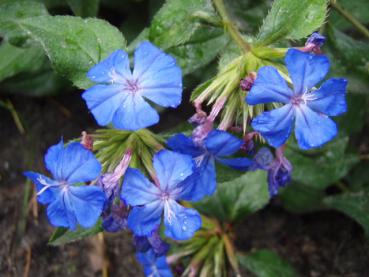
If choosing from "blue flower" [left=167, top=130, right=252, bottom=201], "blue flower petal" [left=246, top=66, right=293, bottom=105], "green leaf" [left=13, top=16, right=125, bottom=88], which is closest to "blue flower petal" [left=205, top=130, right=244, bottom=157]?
"blue flower" [left=167, top=130, right=252, bottom=201]

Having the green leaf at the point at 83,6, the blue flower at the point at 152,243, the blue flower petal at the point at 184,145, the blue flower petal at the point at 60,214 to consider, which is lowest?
the blue flower at the point at 152,243

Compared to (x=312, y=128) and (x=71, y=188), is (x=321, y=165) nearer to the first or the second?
(x=312, y=128)

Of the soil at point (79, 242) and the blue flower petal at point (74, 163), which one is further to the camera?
the soil at point (79, 242)

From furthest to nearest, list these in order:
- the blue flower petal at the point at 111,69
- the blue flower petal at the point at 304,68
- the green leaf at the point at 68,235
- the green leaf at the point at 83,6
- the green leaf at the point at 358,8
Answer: the green leaf at the point at 358,8
the green leaf at the point at 83,6
the green leaf at the point at 68,235
the blue flower petal at the point at 111,69
the blue flower petal at the point at 304,68

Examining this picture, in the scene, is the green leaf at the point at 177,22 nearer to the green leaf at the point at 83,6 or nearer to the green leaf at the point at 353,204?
the green leaf at the point at 83,6

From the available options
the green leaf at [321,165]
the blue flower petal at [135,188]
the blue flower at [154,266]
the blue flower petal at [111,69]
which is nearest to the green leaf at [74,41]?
the blue flower petal at [111,69]

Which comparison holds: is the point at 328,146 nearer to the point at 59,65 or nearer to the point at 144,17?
the point at 144,17

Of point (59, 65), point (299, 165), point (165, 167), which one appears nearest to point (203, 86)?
point (165, 167)
